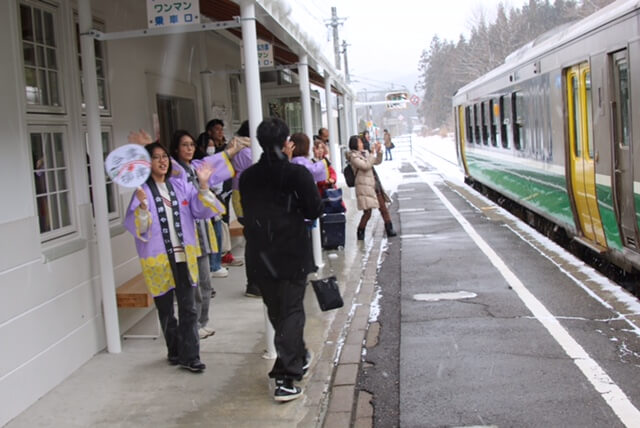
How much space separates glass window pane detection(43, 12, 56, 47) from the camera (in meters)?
5.63

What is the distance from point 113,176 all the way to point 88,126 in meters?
0.81

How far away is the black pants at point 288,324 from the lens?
16.1 ft

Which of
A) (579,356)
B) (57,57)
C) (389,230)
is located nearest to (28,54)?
→ (57,57)

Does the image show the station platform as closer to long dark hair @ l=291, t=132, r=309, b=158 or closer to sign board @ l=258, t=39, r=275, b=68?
long dark hair @ l=291, t=132, r=309, b=158

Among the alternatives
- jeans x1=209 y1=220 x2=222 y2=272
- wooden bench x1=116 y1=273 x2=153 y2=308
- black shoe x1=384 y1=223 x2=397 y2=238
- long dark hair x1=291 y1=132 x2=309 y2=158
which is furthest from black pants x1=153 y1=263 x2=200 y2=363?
black shoe x1=384 y1=223 x2=397 y2=238

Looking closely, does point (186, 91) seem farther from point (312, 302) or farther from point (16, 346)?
point (16, 346)

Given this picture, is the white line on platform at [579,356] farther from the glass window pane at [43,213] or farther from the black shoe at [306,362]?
the glass window pane at [43,213]

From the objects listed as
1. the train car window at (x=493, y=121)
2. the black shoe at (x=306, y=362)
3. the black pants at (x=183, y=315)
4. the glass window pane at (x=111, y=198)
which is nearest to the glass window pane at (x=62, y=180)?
the black pants at (x=183, y=315)

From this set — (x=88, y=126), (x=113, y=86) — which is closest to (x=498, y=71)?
(x=113, y=86)

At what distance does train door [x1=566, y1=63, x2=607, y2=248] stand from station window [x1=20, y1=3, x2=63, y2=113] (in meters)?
5.43

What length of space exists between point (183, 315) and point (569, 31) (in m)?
6.19

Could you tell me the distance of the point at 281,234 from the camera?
191 inches

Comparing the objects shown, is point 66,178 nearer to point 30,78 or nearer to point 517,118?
point 30,78

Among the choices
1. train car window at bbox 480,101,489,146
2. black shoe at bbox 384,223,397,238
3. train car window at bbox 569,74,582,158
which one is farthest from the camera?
train car window at bbox 480,101,489,146
